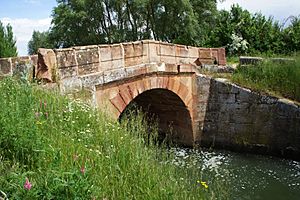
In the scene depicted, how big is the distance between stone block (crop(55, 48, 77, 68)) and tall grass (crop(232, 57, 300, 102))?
5730mm

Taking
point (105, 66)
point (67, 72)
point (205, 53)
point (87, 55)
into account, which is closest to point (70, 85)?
point (67, 72)

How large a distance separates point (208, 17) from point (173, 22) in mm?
2395

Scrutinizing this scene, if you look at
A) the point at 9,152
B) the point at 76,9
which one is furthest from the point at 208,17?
the point at 9,152

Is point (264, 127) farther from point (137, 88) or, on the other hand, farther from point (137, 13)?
point (137, 13)

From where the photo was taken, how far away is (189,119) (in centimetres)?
1239

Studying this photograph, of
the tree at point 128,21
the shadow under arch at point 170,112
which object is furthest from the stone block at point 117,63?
the tree at point 128,21

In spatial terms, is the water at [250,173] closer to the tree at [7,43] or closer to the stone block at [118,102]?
the stone block at [118,102]

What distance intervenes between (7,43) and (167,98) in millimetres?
11515

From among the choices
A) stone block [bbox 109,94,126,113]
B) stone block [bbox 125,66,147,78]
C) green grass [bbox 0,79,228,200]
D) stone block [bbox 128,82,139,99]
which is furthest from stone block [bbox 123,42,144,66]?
green grass [bbox 0,79,228,200]

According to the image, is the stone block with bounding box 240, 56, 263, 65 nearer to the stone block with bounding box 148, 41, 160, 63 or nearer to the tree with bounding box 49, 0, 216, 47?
the stone block with bounding box 148, 41, 160, 63

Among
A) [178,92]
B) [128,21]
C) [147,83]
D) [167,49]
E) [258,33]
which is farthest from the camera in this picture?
[128,21]

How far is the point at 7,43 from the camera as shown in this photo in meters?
20.4

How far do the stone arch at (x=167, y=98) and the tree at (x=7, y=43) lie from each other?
986 cm

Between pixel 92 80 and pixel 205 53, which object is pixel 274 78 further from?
pixel 92 80
